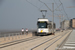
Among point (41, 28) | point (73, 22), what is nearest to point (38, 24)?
point (41, 28)

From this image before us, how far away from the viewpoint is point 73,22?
94.6 metres

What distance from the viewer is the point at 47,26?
3988cm

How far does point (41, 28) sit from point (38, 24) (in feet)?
3.19

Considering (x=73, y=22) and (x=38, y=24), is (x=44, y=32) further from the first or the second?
(x=73, y=22)

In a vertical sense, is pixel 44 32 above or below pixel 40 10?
below

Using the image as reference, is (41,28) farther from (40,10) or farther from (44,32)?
(40,10)

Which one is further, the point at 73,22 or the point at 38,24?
the point at 73,22

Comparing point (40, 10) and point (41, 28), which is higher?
point (40, 10)

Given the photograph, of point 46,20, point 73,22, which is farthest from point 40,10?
point 73,22

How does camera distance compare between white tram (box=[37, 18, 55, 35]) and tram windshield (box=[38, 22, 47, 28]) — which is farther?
tram windshield (box=[38, 22, 47, 28])

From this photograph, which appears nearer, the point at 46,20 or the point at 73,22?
the point at 46,20

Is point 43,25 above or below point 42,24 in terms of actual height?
below

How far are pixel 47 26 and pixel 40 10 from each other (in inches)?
135

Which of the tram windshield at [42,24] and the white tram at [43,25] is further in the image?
the tram windshield at [42,24]
